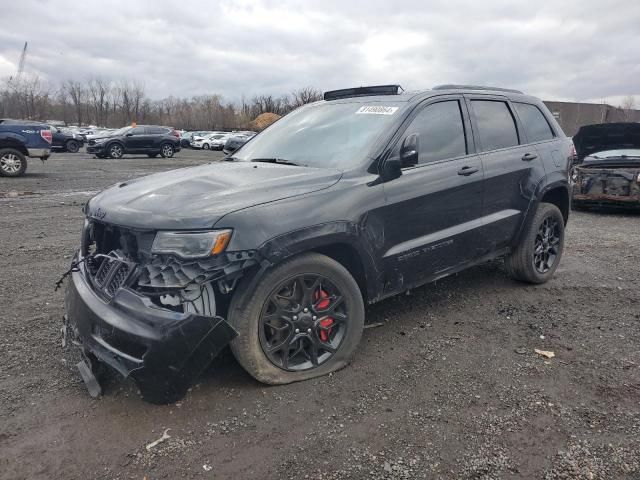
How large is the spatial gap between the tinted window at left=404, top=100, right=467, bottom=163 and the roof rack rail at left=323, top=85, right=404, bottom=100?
0.37 m

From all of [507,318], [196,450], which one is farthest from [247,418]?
[507,318]

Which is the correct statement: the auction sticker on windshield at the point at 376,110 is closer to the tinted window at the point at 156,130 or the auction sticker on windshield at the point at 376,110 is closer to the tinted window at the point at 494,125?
the tinted window at the point at 494,125

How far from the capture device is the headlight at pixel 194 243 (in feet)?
8.74

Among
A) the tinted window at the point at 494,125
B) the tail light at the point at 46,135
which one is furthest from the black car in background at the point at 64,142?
the tinted window at the point at 494,125

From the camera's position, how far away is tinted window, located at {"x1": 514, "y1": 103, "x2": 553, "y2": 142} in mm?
4867

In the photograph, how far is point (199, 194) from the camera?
2996 millimetres

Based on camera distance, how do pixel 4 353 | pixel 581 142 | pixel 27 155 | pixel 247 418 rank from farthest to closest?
pixel 27 155 → pixel 581 142 → pixel 4 353 → pixel 247 418

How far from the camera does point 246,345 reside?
2842 mm

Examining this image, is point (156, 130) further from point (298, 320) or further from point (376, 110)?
point (298, 320)

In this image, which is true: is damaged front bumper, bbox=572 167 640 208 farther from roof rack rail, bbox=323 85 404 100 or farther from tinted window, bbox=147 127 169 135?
tinted window, bbox=147 127 169 135

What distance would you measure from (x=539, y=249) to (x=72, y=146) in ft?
108

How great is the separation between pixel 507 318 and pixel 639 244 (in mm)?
4002

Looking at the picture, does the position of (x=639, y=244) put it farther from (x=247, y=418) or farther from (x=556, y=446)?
(x=247, y=418)

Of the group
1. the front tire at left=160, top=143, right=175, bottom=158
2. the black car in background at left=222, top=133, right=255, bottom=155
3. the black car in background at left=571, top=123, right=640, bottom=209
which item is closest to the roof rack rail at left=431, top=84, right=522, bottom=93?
the black car in background at left=222, top=133, right=255, bottom=155
